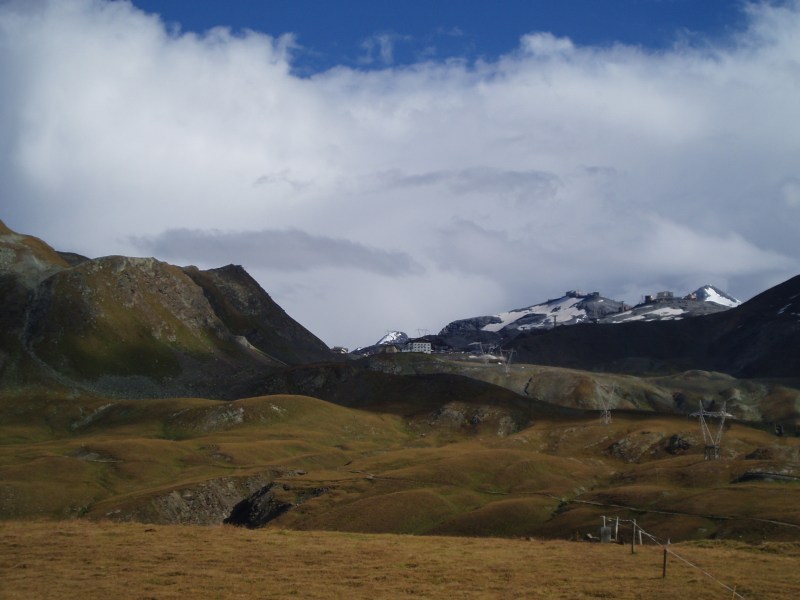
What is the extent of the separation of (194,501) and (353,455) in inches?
2353

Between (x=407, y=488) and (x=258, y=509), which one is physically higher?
(x=407, y=488)

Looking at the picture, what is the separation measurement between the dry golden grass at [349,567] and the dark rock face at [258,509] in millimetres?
60282

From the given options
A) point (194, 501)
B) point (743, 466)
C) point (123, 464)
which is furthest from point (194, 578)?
point (123, 464)

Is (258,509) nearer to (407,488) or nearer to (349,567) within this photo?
(407,488)

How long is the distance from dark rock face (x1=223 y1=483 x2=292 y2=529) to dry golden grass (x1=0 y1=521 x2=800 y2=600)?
60282mm

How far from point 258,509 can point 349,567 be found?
80.1 meters

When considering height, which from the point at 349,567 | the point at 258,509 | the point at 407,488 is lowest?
the point at 258,509

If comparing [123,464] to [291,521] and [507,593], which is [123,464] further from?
[507,593]

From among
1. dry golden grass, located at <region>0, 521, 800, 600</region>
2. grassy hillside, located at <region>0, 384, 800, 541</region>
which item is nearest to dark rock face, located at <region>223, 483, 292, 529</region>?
grassy hillside, located at <region>0, 384, 800, 541</region>

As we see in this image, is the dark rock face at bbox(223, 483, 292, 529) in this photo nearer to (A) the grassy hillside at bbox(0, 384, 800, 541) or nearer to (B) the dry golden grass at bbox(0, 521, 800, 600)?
(A) the grassy hillside at bbox(0, 384, 800, 541)

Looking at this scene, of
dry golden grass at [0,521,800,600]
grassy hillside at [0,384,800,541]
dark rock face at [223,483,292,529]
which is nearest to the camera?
dry golden grass at [0,521,800,600]

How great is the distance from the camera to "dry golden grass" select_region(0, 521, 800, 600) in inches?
1732

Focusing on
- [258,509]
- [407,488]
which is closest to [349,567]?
[407,488]

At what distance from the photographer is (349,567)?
50.3 metres
